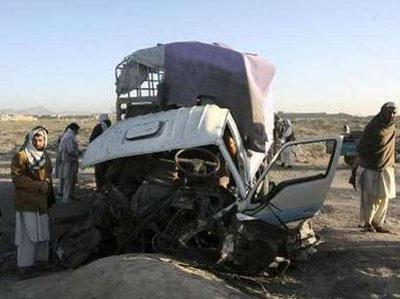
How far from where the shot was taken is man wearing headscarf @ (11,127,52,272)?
8.50 metres

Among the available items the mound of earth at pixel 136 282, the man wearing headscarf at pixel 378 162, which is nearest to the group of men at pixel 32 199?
the mound of earth at pixel 136 282

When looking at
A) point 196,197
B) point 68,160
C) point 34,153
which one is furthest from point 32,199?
point 68,160

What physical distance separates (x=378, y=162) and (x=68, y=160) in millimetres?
6722

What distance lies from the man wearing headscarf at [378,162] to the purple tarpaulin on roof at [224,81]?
1.58 metres

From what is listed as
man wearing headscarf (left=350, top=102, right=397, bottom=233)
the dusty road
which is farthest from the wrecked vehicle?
man wearing headscarf (left=350, top=102, right=397, bottom=233)

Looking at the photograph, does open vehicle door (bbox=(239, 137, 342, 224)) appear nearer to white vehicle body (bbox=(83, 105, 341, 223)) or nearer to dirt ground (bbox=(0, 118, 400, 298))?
white vehicle body (bbox=(83, 105, 341, 223))

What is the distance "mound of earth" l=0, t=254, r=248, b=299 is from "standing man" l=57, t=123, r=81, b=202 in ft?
20.9

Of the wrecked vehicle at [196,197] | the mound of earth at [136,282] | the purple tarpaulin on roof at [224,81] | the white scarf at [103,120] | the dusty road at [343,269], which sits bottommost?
the dusty road at [343,269]

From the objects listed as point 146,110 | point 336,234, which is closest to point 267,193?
point 336,234

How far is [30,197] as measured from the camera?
853 cm

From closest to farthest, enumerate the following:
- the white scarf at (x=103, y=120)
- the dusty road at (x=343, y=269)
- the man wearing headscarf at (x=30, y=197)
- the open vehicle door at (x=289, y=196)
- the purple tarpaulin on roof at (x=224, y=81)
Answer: the dusty road at (x=343, y=269) < the open vehicle door at (x=289, y=196) < the man wearing headscarf at (x=30, y=197) < the purple tarpaulin on roof at (x=224, y=81) < the white scarf at (x=103, y=120)

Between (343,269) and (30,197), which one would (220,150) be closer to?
(343,269)

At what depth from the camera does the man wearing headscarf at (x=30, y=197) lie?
8500mm

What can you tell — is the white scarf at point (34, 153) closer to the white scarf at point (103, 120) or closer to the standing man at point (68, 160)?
the white scarf at point (103, 120)
